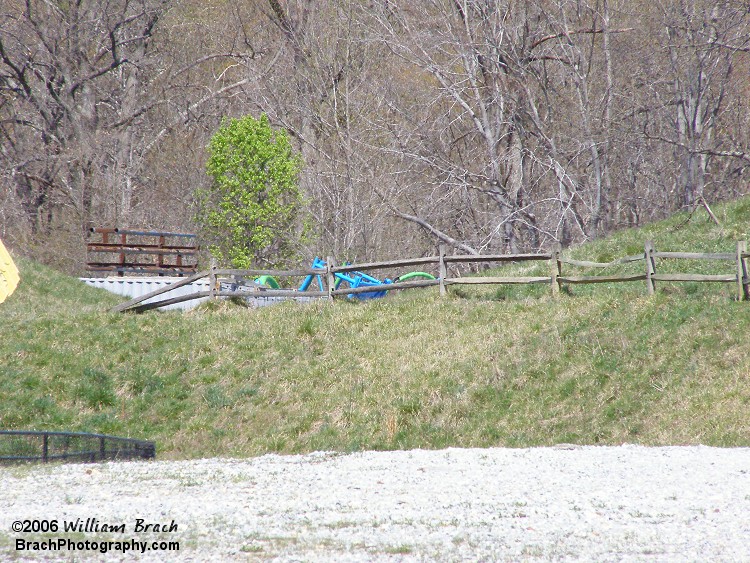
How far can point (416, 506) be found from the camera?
317 inches

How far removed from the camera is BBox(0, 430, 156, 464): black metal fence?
12.0m

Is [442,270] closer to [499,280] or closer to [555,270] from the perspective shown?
[499,280]

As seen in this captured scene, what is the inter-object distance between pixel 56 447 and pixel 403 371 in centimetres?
665

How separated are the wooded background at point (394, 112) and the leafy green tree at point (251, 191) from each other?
1.59 m

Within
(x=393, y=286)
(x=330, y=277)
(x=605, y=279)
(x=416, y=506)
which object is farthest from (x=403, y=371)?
(x=416, y=506)

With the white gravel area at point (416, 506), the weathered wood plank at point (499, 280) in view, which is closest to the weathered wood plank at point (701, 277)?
the weathered wood plank at point (499, 280)

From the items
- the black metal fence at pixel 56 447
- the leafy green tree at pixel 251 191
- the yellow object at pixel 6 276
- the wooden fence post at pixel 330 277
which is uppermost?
the leafy green tree at pixel 251 191

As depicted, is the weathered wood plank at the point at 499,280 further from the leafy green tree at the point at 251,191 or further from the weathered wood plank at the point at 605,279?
the leafy green tree at the point at 251,191

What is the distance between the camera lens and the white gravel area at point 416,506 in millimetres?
6344

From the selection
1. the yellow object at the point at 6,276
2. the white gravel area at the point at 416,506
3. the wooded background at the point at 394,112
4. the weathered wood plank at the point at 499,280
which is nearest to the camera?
the white gravel area at the point at 416,506

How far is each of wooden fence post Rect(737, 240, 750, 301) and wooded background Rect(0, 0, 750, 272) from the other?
553 centimetres

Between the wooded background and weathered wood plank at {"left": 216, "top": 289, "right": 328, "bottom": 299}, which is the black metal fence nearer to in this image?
weathered wood plank at {"left": 216, "top": 289, "right": 328, "bottom": 299}

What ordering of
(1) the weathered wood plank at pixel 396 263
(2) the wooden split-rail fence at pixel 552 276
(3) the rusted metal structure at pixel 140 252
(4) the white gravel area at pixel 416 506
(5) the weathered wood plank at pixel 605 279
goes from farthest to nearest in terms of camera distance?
(3) the rusted metal structure at pixel 140 252 < (1) the weathered wood plank at pixel 396 263 < (5) the weathered wood plank at pixel 605 279 < (2) the wooden split-rail fence at pixel 552 276 < (4) the white gravel area at pixel 416 506

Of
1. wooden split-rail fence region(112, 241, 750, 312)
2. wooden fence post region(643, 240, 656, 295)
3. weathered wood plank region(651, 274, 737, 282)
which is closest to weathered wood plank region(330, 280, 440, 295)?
wooden split-rail fence region(112, 241, 750, 312)
